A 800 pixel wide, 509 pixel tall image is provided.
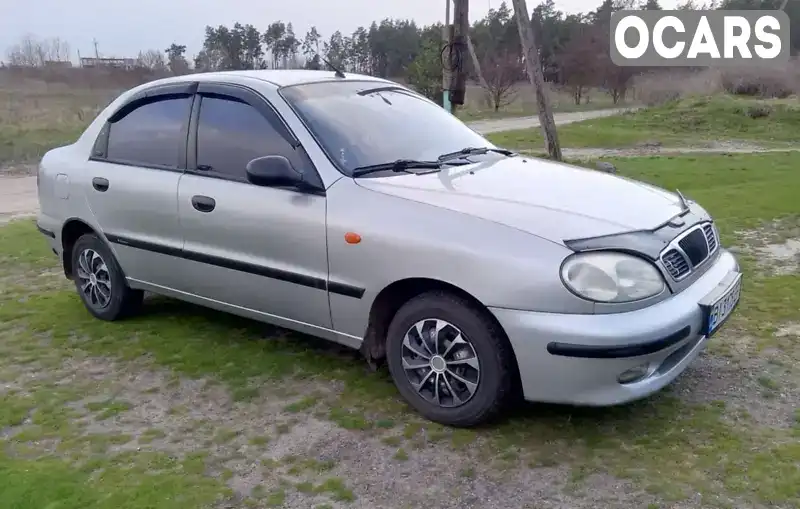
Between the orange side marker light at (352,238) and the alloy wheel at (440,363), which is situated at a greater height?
the orange side marker light at (352,238)

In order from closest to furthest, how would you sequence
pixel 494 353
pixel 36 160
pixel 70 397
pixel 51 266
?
pixel 494 353 < pixel 70 397 < pixel 51 266 < pixel 36 160

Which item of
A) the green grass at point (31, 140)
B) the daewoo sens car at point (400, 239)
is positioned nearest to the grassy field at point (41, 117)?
the green grass at point (31, 140)

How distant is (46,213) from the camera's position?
564 cm

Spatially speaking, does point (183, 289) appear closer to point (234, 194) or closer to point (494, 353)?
point (234, 194)

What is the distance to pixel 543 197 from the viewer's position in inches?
146

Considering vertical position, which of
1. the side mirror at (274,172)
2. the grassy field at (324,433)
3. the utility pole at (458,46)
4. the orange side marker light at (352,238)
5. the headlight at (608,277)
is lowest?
the grassy field at (324,433)

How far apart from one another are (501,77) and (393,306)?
34.1m

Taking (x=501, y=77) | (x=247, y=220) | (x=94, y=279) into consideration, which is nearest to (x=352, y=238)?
(x=247, y=220)

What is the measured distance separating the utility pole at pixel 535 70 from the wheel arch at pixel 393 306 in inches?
384

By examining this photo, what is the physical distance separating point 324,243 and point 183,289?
4.44 feet

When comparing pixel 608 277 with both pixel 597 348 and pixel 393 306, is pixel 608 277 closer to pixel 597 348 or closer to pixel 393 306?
pixel 597 348

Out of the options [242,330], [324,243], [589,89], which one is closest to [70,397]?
[242,330]

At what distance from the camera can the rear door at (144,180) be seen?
470 cm

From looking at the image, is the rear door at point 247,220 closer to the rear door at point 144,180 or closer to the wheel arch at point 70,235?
the rear door at point 144,180
